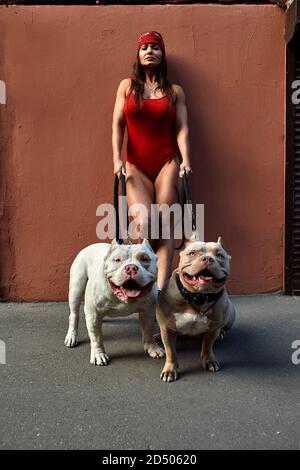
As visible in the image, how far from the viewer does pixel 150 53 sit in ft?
10.4

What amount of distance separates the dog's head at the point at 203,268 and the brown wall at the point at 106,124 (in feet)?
5.10

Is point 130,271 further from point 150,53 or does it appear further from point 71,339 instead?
point 150,53

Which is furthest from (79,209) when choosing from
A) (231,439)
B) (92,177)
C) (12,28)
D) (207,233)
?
(231,439)

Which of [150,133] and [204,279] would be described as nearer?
[204,279]

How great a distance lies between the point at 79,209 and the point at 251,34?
208 centimetres

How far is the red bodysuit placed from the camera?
320 cm

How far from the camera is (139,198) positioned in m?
3.12

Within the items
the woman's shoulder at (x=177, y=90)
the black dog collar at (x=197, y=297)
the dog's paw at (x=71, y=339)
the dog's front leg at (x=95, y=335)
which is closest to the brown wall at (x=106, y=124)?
the woman's shoulder at (x=177, y=90)

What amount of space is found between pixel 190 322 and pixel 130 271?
433mm

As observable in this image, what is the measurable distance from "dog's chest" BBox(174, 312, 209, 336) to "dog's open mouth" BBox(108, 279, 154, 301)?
23cm

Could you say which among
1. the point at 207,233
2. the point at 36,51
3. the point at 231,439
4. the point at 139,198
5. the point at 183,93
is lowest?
the point at 231,439

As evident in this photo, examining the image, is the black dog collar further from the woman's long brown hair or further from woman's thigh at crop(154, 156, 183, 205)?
the woman's long brown hair

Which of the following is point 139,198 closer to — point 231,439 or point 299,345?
point 299,345

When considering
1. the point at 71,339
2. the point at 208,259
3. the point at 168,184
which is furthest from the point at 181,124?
the point at 71,339
